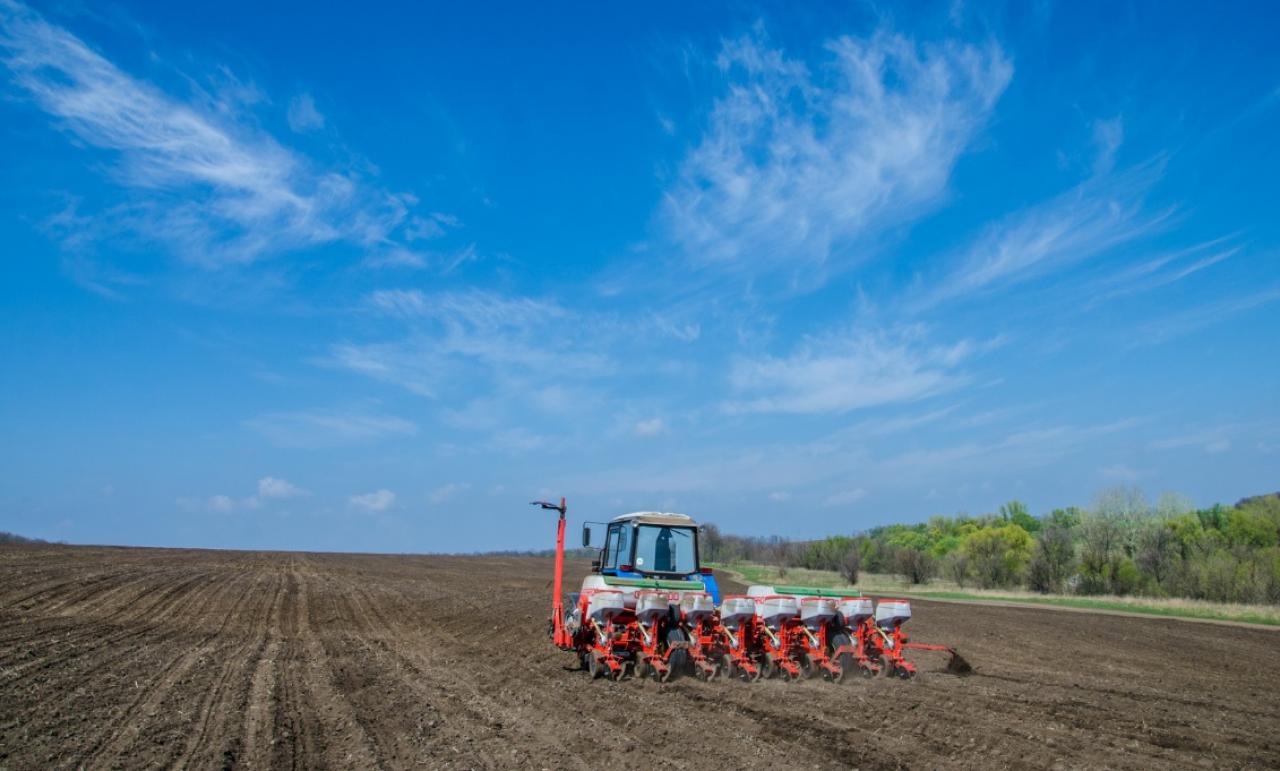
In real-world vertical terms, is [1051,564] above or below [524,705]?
above

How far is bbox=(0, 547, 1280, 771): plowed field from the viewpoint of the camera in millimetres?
7324

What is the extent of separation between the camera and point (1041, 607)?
33562 millimetres

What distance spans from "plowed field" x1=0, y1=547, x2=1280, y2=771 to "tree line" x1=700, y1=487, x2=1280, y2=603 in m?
17.3

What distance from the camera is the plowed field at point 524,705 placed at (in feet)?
24.0

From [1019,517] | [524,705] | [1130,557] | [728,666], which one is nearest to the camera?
[524,705]

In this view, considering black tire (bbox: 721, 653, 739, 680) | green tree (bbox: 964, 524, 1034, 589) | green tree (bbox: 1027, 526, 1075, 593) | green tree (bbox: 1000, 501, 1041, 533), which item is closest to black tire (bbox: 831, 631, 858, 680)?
black tire (bbox: 721, 653, 739, 680)

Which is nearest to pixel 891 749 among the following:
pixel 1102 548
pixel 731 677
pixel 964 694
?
pixel 964 694

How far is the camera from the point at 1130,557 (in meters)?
42.9

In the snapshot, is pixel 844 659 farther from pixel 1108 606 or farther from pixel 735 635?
pixel 1108 606

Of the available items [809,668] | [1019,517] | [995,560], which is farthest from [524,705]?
[1019,517]

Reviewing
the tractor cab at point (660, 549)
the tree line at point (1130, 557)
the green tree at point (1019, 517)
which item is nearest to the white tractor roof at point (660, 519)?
the tractor cab at point (660, 549)

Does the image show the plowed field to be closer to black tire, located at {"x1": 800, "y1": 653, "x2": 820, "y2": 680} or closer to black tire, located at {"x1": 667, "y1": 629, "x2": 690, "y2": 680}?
black tire, located at {"x1": 667, "y1": 629, "x2": 690, "y2": 680}

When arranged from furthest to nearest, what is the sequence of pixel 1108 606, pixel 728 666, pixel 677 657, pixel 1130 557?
pixel 1130 557 → pixel 1108 606 → pixel 728 666 → pixel 677 657

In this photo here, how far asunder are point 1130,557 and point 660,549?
38.3 m
